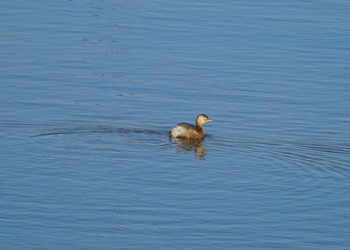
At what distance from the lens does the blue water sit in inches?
693

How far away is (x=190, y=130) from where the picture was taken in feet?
75.7

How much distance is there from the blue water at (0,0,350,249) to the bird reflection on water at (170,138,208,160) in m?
0.08

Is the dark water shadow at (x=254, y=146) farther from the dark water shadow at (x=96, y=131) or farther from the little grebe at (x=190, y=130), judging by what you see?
the little grebe at (x=190, y=130)

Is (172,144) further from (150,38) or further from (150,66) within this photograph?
(150,38)

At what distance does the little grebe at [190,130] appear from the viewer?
22812 millimetres

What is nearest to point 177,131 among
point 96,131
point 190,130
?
point 190,130

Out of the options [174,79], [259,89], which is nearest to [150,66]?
[174,79]

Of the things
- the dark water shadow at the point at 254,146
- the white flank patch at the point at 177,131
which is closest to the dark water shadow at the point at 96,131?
the dark water shadow at the point at 254,146

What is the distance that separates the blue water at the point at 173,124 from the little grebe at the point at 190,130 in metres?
0.23

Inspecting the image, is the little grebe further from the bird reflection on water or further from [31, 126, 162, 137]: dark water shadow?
[31, 126, 162, 137]: dark water shadow

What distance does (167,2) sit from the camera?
117 feet

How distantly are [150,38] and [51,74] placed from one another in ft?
15.7

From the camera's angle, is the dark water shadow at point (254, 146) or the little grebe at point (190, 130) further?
the little grebe at point (190, 130)

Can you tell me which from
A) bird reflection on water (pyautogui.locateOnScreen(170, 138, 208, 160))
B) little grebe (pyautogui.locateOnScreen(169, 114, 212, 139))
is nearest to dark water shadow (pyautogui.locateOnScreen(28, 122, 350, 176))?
bird reflection on water (pyautogui.locateOnScreen(170, 138, 208, 160))
